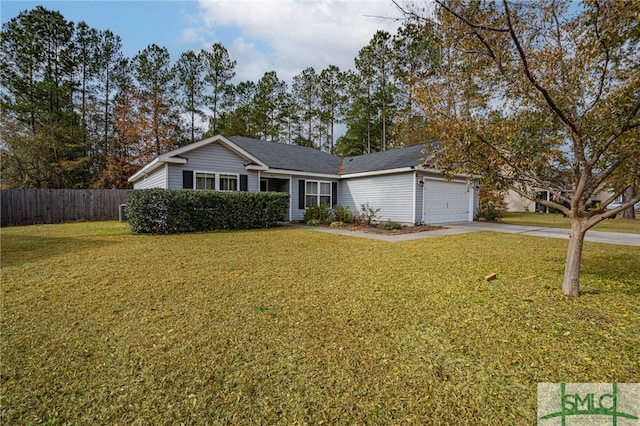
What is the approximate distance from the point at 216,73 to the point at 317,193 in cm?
1859

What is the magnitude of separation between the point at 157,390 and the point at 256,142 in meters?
16.8

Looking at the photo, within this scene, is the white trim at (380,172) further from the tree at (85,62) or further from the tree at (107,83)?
the tree at (85,62)

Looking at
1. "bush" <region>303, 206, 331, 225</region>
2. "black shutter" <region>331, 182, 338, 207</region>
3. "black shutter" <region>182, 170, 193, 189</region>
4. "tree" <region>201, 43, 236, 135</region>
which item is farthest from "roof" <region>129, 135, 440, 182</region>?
"tree" <region>201, 43, 236, 135</region>

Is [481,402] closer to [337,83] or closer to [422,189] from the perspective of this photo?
[422,189]

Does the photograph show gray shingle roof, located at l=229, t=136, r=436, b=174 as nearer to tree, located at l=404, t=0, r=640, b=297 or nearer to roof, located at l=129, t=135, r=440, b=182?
roof, located at l=129, t=135, r=440, b=182

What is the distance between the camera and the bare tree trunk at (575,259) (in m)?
3.82

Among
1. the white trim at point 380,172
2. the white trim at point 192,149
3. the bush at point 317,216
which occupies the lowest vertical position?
the bush at point 317,216

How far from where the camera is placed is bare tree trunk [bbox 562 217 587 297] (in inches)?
150

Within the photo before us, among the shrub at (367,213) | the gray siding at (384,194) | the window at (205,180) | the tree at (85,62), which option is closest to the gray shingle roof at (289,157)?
the gray siding at (384,194)

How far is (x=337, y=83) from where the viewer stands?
29.5m

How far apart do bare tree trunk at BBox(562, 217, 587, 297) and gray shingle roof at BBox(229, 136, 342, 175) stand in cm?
1175

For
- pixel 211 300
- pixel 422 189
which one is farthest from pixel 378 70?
pixel 211 300

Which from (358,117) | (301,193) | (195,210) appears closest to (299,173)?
(301,193)

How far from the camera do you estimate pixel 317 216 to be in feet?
45.7
